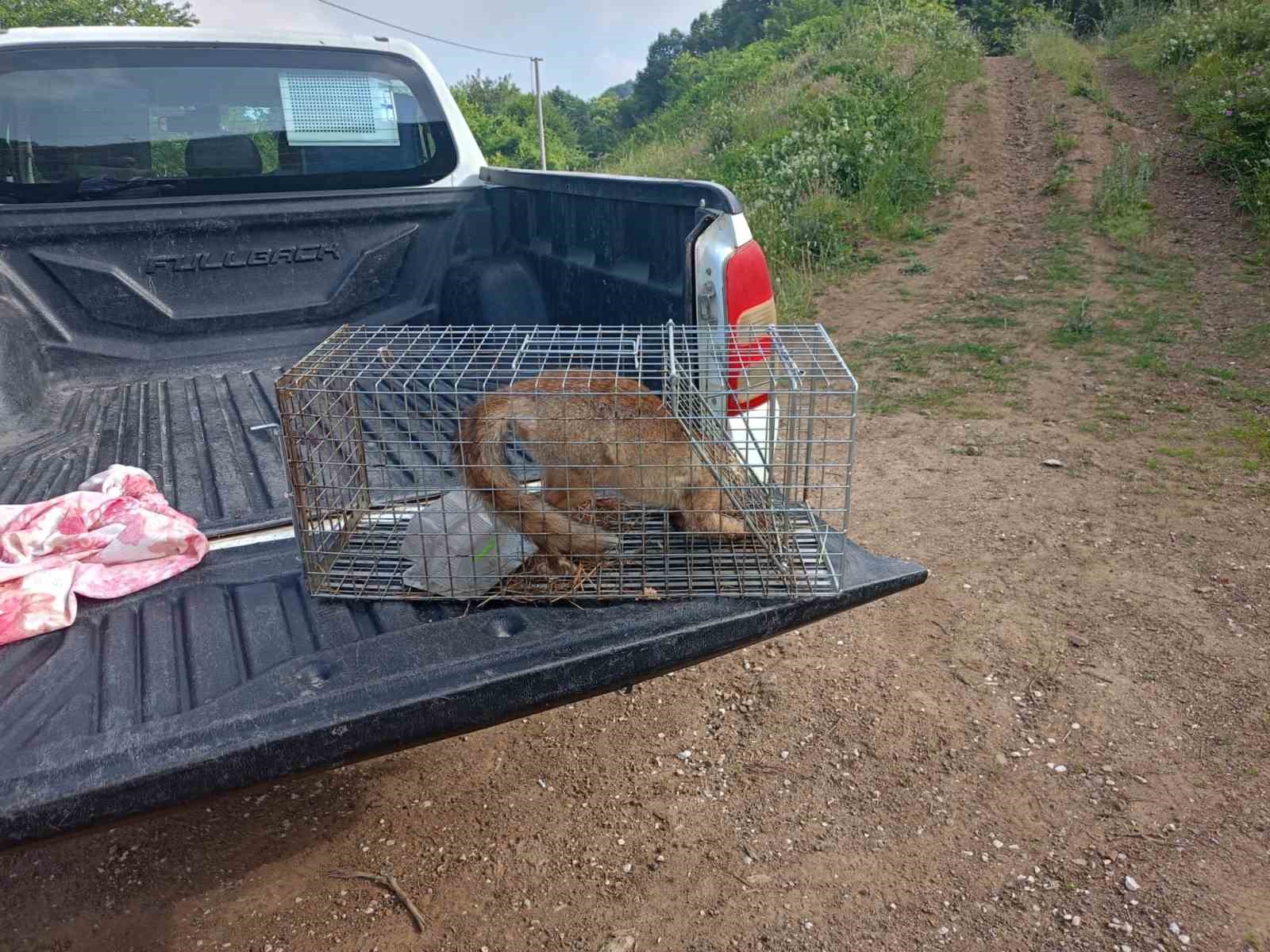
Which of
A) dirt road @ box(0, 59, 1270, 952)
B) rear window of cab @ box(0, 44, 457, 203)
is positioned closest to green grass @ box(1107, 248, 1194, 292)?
dirt road @ box(0, 59, 1270, 952)

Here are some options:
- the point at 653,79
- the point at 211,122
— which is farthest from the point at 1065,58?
the point at 653,79

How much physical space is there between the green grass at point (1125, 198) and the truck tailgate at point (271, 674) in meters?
8.55

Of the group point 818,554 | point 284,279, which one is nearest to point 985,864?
point 818,554

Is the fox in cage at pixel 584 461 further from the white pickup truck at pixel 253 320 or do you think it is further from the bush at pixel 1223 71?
the bush at pixel 1223 71

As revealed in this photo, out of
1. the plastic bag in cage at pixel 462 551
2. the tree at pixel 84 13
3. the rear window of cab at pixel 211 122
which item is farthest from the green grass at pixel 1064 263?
the tree at pixel 84 13

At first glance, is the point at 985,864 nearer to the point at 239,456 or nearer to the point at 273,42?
the point at 239,456

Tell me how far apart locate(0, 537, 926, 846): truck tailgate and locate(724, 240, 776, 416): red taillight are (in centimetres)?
61

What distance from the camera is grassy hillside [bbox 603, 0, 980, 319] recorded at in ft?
32.5

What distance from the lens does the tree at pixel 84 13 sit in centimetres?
3131

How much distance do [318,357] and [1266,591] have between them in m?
3.78

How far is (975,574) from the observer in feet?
13.0

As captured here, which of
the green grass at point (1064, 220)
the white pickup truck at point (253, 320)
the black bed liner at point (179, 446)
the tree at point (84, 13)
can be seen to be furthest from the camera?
the tree at point (84, 13)

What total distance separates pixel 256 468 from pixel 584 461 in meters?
1.21

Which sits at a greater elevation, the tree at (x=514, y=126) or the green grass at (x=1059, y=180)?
the tree at (x=514, y=126)
